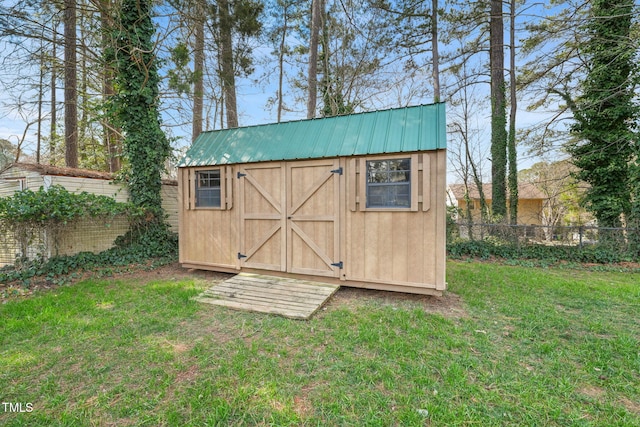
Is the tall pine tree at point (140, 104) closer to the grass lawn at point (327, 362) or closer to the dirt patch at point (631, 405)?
the grass lawn at point (327, 362)

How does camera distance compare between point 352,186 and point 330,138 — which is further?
point 330,138

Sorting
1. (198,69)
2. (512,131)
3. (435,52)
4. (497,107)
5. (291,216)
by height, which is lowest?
(291,216)

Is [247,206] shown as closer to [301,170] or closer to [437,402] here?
[301,170]

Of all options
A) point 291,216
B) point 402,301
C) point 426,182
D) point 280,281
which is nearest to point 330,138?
point 291,216

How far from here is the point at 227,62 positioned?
29.7 feet

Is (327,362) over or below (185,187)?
below

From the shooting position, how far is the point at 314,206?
15.6ft

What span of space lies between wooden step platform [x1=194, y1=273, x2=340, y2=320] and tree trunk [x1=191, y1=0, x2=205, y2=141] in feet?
18.4

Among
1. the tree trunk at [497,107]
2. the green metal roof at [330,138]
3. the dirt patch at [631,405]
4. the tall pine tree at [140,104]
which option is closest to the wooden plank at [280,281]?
the green metal roof at [330,138]

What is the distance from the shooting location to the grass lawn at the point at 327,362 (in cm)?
195

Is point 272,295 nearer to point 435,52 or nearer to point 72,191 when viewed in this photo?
point 72,191

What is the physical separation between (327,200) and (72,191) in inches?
245

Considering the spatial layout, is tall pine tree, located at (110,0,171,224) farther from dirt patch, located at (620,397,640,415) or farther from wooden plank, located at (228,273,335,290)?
dirt patch, located at (620,397,640,415)

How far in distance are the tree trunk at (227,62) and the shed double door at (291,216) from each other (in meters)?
5.61
